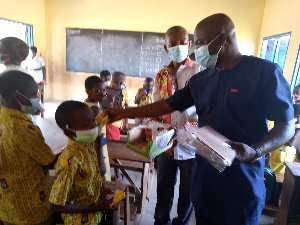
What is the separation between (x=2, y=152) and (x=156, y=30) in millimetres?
5749

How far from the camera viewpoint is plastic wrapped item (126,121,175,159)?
1202 millimetres

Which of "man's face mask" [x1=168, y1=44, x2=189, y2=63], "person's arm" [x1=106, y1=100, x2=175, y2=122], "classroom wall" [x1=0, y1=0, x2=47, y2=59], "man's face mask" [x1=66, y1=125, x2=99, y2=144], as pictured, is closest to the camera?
"man's face mask" [x1=66, y1=125, x2=99, y2=144]

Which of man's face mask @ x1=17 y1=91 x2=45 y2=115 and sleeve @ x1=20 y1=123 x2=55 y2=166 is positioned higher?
man's face mask @ x1=17 y1=91 x2=45 y2=115

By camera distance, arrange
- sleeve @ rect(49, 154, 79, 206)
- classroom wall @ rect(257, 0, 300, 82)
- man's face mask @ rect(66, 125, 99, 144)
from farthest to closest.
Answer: classroom wall @ rect(257, 0, 300, 82)
man's face mask @ rect(66, 125, 99, 144)
sleeve @ rect(49, 154, 79, 206)

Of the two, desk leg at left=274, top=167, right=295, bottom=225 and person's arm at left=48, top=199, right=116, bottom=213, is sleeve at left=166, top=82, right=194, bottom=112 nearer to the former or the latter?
person's arm at left=48, top=199, right=116, bottom=213

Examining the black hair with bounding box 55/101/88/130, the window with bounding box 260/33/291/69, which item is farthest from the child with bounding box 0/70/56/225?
the window with bounding box 260/33/291/69

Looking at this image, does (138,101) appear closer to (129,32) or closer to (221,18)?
(221,18)

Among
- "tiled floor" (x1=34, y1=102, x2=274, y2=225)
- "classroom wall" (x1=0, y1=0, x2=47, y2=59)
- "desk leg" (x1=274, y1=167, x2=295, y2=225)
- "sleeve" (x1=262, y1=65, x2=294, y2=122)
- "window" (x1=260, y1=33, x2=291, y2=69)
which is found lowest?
"tiled floor" (x1=34, y1=102, x2=274, y2=225)

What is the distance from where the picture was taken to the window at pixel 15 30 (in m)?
5.72

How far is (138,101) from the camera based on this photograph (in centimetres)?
391

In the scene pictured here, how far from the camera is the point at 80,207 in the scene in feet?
3.92

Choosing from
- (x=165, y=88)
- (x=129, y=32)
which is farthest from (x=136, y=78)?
(x=165, y=88)

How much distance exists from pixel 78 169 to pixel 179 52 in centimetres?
133

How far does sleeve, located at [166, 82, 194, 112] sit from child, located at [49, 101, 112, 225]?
52 cm
